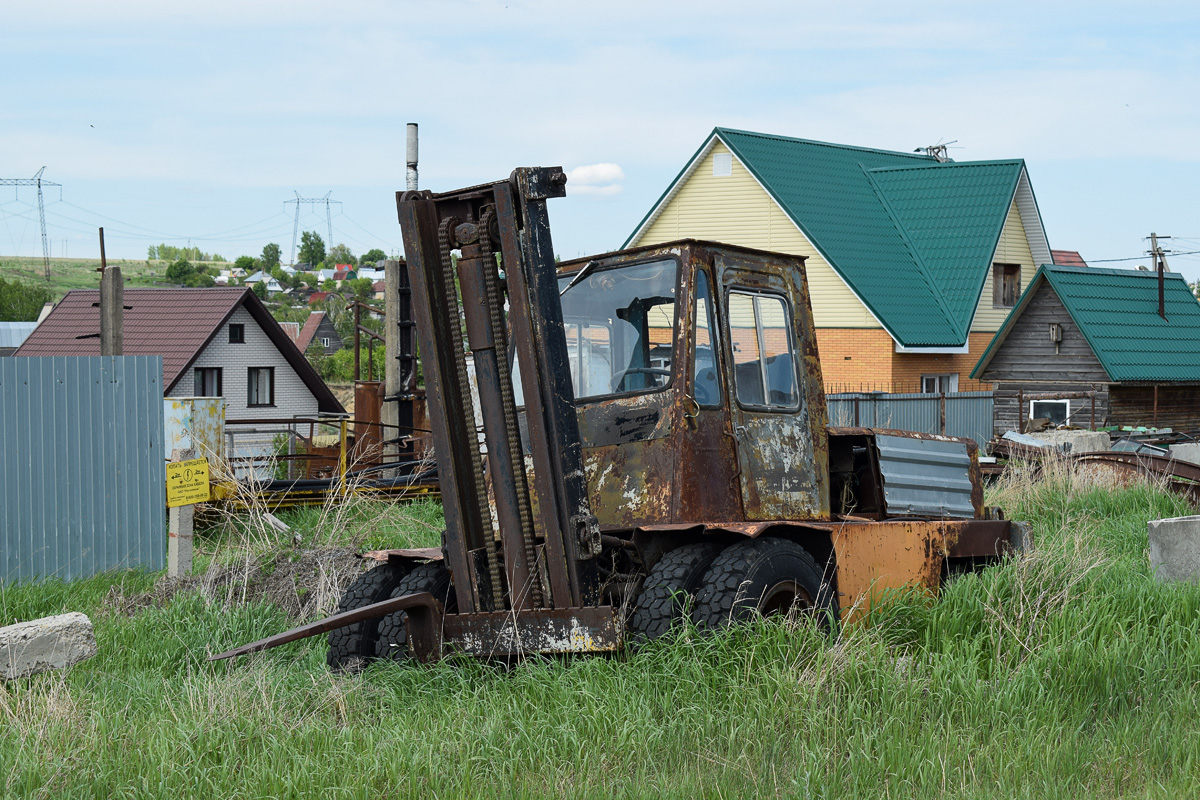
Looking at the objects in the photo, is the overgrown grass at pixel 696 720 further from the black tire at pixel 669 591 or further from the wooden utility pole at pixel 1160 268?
the wooden utility pole at pixel 1160 268

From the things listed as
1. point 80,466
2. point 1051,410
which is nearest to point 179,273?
point 1051,410

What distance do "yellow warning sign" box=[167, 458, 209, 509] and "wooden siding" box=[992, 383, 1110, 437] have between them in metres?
21.6

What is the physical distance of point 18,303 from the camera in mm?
95688

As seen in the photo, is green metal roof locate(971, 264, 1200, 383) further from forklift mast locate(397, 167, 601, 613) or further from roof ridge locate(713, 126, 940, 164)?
forklift mast locate(397, 167, 601, 613)

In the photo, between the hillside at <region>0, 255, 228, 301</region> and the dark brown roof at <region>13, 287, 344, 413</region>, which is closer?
the dark brown roof at <region>13, 287, 344, 413</region>

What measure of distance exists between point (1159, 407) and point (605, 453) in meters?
26.4

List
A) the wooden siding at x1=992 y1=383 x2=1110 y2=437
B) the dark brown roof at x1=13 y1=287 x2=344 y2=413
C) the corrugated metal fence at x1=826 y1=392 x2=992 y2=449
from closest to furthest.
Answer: the corrugated metal fence at x1=826 y1=392 x2=992 y2=449, the wooden siding at x1=992 y1=383 x2=1110 y2=437, the dark brown roof at x1=13 y1=287 x2=344 y2=413

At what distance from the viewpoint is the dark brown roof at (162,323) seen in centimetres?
3778

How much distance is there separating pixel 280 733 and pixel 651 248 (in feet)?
10.1

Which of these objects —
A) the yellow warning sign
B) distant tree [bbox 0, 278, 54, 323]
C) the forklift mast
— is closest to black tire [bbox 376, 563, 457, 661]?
the forklift mast

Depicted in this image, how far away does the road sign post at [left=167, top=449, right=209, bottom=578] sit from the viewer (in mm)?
9164

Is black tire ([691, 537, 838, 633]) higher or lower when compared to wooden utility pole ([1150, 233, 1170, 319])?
lower

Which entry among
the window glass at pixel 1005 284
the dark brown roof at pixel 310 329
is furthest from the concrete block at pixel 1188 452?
the dark brown roof at pixel 310 329

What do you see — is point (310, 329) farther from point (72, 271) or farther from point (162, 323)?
point (72, 271)
